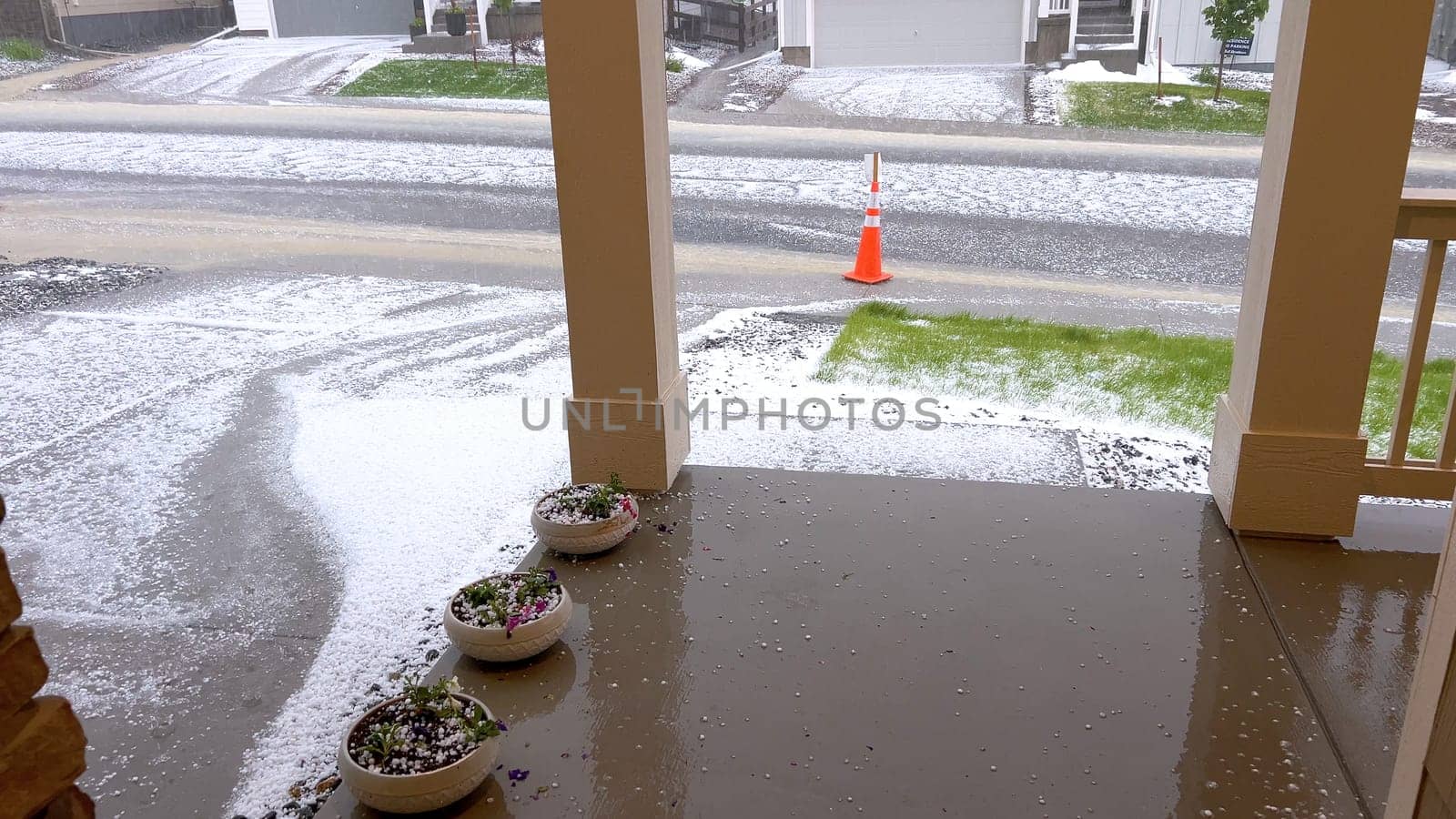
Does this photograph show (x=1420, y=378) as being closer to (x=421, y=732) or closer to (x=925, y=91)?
(x=421, y=732)

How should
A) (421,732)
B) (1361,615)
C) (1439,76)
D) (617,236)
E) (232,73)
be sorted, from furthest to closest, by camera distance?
(232,73)
(1439,76)
(617,236)
(1361,615)
(421,732)

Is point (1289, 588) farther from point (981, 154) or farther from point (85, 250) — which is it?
point (85, 250)

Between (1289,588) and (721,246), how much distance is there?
17.2ft

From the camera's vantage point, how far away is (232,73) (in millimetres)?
10781

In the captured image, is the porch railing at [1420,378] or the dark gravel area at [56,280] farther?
the dark gravel area at [56,280]

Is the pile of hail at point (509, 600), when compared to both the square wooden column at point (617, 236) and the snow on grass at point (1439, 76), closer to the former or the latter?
the square wooden column at point (617, 236)

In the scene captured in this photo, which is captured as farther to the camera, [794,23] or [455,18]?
[455,18]

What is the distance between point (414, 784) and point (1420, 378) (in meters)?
2.74

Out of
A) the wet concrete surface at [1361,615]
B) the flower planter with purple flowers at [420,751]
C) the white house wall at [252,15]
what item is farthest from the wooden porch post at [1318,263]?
the white house wall at [252,15]

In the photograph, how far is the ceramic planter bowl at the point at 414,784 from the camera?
1.76 metres

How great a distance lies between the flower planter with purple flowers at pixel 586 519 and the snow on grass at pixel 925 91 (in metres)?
6.32

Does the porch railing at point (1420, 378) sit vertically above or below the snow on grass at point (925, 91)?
below

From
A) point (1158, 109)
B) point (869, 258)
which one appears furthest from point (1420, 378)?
point (1158, 109)

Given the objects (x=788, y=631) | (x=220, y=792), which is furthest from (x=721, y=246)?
(x=220, y=792)
